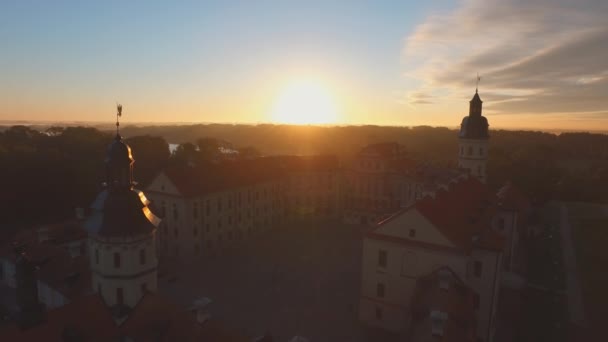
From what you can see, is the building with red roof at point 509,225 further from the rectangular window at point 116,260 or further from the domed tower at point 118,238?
the rectangular window at point 116,260

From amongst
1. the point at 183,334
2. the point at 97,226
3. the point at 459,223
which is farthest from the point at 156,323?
the point at 459,223

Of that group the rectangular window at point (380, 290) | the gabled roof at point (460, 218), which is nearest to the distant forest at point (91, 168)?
the gabled roof at point (460, 218)

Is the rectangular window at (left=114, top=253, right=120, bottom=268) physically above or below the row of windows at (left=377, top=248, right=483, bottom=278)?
above

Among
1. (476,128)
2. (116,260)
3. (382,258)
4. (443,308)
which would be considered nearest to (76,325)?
(116,260)

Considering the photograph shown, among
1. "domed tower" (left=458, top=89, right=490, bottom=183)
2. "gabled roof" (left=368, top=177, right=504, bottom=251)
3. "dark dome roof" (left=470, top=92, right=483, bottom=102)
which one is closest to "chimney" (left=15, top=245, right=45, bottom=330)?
"gabled roof" (left=368, top=177, right=504, bottom=251)

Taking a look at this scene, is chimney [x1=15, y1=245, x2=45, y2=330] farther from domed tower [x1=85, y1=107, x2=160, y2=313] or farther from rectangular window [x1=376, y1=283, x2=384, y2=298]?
rectangular window [x1=376, y1=283, x2=384, y2=298]

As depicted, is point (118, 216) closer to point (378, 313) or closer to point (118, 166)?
point (118, 166)

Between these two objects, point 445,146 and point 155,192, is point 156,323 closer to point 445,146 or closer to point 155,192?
point 155,192
